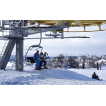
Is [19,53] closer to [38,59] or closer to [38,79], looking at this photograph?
[38,59]

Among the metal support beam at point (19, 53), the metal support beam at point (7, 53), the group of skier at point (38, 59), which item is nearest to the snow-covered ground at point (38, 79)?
the metal support beam at point (19, 53)

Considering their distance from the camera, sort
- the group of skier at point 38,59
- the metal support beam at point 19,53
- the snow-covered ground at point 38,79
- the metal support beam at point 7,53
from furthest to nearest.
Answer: the group of skier at point 38,59 → the metal support beam at point 7,53 → the metal support beam at point 19,53 → the snow-covered ground at point 38,79

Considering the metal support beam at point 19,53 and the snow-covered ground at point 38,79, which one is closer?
the snow-covered ground at point 38,79

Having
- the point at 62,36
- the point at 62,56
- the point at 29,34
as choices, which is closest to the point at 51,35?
the point at 62,36

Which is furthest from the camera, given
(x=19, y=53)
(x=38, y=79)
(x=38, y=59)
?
(x=38, y=59)

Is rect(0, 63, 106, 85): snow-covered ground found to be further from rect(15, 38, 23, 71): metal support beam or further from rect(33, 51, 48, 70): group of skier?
rect(33, 51, 48, 70): group of skier

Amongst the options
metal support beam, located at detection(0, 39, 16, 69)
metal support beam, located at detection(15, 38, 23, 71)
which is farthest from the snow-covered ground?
metal support beam, located at detection(0, 39, 16, 69)

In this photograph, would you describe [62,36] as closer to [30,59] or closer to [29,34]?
[29,34]

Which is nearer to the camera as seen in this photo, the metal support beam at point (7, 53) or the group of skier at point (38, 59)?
the metal support beam at point (7, 53)

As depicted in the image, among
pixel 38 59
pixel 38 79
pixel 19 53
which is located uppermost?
pixel 19 53

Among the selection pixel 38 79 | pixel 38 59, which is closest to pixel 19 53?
pixel 38 59

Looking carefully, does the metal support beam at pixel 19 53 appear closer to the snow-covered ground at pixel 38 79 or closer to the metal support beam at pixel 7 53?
the metal support beam at pixel 7 53

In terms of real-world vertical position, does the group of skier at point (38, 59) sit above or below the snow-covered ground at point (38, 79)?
above

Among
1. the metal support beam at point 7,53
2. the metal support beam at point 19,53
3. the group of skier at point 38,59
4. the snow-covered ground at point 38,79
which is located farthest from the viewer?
the group of skier at point 38,59
